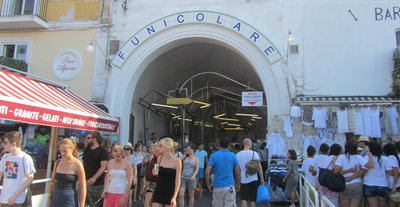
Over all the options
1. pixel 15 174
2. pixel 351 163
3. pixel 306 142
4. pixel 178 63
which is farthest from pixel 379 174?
pixel 178 63

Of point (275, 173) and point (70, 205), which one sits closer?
point (70, 205)

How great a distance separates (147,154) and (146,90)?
4.45m

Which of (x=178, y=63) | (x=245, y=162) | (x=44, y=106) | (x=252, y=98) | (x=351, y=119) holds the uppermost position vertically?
(x=178, y=63)

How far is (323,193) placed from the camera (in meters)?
6.90

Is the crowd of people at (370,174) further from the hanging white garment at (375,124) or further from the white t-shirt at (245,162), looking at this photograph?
the hanging white garment at (375,124)

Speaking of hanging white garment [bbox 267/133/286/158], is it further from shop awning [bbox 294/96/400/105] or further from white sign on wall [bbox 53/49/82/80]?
white sign on wall [bbox 53/49/82/80]

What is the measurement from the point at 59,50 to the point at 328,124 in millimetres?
9620

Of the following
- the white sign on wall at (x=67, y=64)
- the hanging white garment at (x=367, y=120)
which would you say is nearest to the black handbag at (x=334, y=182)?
A: the hanging white garment at (x=367, y=120)

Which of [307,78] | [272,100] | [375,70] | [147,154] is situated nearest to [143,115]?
[147,154]

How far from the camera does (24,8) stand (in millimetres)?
14023

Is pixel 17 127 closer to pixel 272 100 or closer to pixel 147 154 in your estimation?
pixel 147 154

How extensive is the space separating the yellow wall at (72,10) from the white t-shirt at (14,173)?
348 inches

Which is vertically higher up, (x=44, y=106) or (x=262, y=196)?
(x=44, y=106)

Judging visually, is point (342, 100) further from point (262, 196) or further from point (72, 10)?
point (72, 10)
